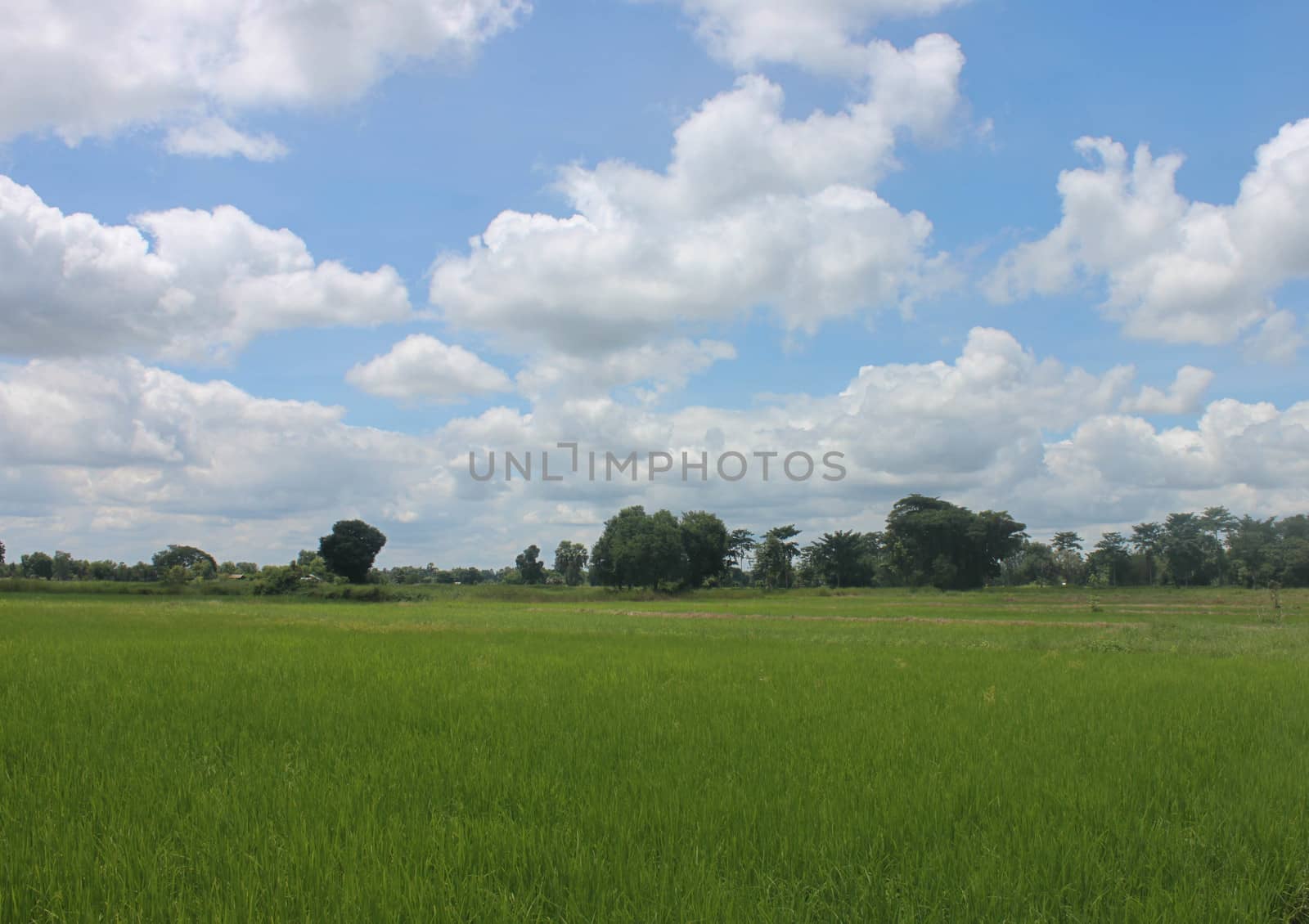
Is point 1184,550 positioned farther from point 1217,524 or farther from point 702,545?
point 702,545

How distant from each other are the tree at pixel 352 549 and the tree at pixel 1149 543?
3623 inches

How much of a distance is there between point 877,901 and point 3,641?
764 inches

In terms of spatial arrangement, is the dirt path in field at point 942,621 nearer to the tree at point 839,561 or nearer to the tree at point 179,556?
the tree at point 839,561

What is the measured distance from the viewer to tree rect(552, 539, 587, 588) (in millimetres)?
117562

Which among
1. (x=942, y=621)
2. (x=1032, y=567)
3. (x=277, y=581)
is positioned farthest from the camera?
(x=1032, y=567)

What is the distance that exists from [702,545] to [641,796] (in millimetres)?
77843

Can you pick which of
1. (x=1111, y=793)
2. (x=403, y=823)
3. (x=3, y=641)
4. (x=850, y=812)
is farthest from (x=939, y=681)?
(x=3, y=641)

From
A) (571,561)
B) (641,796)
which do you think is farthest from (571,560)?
(641,796)

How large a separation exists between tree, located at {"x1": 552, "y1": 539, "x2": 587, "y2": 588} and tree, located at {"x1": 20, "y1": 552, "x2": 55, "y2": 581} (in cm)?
7168

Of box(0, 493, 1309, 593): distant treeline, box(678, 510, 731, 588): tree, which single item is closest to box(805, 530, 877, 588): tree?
box(0, 493, 1309, 593): distant treeline

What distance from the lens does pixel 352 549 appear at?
3012 inches

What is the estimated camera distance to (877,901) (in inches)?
147

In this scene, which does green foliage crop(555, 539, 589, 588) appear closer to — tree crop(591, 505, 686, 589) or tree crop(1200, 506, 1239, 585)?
tree crop(591, 505, 686, 589)

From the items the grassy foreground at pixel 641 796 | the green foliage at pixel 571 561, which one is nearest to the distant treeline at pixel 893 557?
the green foliage at pixel 571 561
